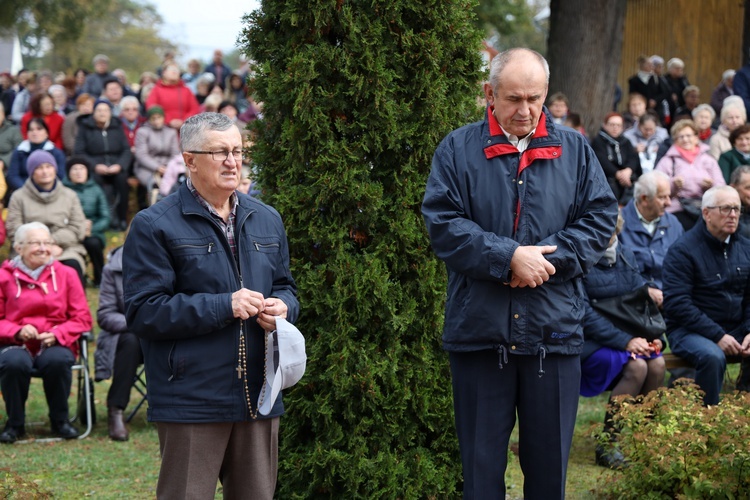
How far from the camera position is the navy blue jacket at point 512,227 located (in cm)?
427

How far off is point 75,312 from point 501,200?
5.00m

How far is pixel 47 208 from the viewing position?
11.3 meters

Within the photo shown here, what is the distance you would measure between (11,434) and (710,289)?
220 inches

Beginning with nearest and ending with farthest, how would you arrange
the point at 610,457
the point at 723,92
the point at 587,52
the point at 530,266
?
1. the point at 530,266
2. the point at 610,457
3. the point at 587,52
4. the point at 723,92

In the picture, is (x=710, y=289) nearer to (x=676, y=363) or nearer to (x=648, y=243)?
(x=676, y=363)

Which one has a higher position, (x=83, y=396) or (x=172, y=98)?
(x=172, y=98)

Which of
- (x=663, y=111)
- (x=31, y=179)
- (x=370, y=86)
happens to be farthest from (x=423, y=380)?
(x=663, y=111)

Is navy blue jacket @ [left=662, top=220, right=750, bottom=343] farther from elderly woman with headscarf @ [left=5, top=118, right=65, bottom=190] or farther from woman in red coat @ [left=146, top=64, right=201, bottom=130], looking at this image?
woman in red coat @ [left=146, top=64, right=201, bottom=130]

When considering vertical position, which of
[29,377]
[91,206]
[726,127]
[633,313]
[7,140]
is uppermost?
[726,127]

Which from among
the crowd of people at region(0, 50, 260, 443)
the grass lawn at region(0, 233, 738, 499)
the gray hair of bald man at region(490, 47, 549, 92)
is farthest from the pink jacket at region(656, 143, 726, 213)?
the gray hair of bald man at region(490, 47, 549, 92)

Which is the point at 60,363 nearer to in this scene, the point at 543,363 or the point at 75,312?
the point at 75,312

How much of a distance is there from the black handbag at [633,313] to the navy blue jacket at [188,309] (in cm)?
371

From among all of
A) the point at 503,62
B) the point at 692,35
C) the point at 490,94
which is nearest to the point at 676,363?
the point at 490,94

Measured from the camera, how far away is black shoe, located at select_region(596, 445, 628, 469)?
20.7 ft
